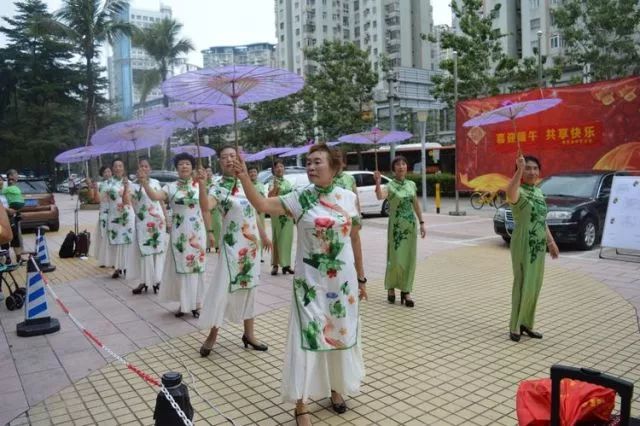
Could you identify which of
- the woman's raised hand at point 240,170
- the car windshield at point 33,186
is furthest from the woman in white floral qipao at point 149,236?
the car windshield at point 33,186

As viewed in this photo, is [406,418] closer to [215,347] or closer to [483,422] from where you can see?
[483,422]

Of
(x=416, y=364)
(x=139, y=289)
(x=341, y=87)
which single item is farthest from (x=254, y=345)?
(x=341, y=87)

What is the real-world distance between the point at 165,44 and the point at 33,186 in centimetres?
2131

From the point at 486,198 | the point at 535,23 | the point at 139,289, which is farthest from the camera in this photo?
the point at 535,23

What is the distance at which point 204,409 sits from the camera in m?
3.64

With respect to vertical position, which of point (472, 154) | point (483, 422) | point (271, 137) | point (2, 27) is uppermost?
point (2, 27)

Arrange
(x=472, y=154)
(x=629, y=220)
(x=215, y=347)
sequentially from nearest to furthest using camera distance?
(x=215, y=347), (x=629, y=220), (x=472, y=154)

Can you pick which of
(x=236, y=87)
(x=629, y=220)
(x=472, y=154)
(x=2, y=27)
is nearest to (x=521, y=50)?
(x=472, y=154)

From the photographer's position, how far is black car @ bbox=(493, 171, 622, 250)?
962 centimetres

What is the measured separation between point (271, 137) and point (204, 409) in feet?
93.2

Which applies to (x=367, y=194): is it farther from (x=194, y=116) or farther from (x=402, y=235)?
(x=194, y=116)

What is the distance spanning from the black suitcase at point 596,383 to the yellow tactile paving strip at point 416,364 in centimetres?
114

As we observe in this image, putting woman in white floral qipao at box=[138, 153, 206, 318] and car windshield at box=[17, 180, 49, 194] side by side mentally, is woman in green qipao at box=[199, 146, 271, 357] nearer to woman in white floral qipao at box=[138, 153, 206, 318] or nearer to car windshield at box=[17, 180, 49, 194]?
woman in white floral qipao at box=[138, 153, 206, 318]

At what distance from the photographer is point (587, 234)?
386 inches
